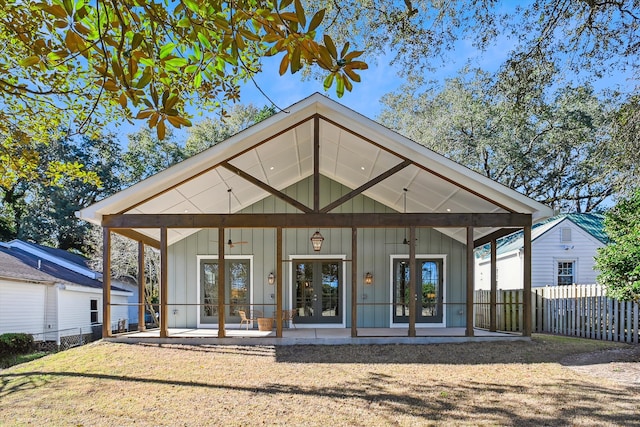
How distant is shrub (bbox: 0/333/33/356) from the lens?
13.1 m

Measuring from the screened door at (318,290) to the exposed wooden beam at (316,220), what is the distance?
345 centimetres

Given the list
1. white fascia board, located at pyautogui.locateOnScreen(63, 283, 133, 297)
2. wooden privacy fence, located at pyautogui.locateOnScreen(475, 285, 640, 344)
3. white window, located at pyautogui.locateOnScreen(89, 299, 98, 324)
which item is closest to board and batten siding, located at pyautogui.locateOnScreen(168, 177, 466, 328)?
wooden privacy fence, located at pyautogui.locateOnScreen(475, 285, 640, 344)

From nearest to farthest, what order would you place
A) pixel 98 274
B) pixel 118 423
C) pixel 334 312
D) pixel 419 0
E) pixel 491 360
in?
1. pixel 118 423
2. pixel 419 0
3. pixel 491 360
4. pixel 334 312
5. pixel 98 274

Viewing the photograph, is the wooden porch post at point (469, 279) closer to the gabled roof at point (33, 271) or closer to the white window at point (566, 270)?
the white window at point (566, 270)

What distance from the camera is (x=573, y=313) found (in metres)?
12.1

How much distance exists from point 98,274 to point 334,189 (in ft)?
43.5

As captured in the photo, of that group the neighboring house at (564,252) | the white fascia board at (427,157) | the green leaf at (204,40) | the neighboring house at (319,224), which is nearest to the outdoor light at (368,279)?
the neighboring house at (319,224)

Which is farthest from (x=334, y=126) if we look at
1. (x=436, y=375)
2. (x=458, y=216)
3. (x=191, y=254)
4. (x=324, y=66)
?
(x=324, y=66)

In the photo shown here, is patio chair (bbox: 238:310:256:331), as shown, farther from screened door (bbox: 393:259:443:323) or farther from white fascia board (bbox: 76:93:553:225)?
white fascia board (bbox: 76:93:553:225)

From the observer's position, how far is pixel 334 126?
9617 millimetres

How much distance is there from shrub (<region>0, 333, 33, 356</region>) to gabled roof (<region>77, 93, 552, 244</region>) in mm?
5420

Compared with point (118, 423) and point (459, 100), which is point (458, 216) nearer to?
point (118, 423)

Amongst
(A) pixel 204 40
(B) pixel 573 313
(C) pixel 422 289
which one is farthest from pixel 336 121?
(B) pixel 573 313

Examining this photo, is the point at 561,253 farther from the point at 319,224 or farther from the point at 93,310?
the point at 93,310
